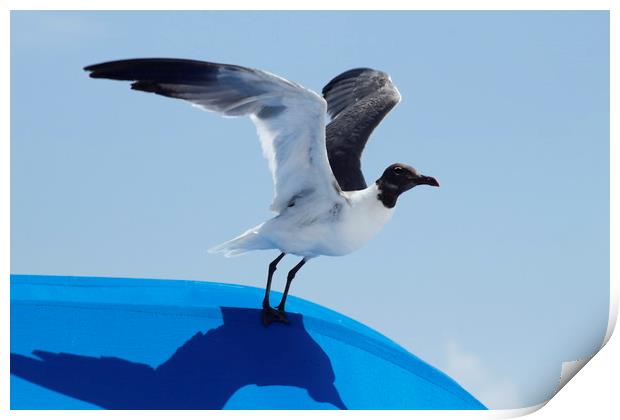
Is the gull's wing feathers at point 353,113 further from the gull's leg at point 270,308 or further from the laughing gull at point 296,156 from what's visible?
the gull's leg at point 270,308

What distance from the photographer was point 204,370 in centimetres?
309

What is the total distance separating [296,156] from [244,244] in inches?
17.2

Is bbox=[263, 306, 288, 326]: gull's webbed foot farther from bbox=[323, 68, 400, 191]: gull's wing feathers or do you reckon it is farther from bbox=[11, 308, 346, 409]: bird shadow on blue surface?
bbox=[323, 68, 400, 191]: gull's wing feathers

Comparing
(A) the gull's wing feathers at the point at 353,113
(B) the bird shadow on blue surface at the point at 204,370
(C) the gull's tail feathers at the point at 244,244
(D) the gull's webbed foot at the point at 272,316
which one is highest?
(A) the gull's wing feathers at the point at 353,113

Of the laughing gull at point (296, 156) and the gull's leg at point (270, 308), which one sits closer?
the laughing gull at point (296, 156)

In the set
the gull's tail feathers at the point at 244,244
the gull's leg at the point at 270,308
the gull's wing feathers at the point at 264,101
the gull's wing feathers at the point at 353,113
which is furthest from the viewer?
the gull's wing feathers at the point at 353,113

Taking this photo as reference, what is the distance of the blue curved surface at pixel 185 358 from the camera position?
2.96 meters

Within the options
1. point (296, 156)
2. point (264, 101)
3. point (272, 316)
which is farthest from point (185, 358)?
point (264, 101)

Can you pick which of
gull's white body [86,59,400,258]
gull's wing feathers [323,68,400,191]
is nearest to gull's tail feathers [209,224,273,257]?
gull's white body [86,59,400,258]

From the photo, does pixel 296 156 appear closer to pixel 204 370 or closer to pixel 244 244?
pixel 244 244

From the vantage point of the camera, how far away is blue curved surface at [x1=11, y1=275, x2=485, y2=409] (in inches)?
117

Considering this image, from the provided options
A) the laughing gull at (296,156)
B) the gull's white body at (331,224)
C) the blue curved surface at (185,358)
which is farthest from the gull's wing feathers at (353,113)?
the blue curved surface at (185,358)

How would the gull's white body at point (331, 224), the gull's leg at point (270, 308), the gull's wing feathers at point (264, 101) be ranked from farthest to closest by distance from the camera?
the gull's leg at point (270, 308) < the gull's white body at point (331, 224) < the gull's wing feathers at point (264, 101)

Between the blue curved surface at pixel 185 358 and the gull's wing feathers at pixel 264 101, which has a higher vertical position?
the gull's wing feathers at pixel 264 101
